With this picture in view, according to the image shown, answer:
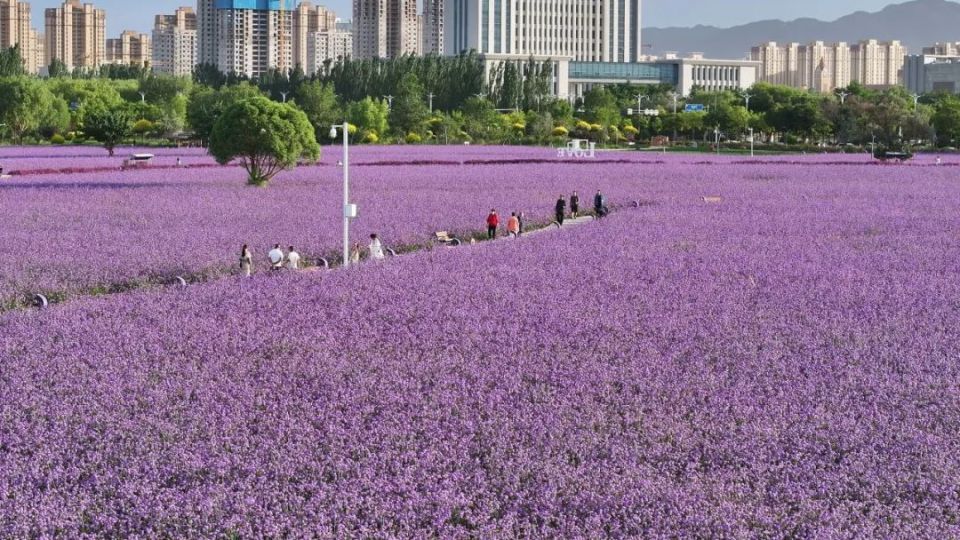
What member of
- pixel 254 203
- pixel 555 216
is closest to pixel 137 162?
pixel 254 203

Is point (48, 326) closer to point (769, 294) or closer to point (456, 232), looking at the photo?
point (769, 294)

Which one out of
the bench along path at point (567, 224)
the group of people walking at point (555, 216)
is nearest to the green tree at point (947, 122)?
the group of people walking at point (555, 216)

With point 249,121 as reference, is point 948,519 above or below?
below

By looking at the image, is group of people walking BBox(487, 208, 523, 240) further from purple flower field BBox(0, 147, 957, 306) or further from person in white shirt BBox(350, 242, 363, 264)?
person in white shirt BBox(350, 242, 363, 264)

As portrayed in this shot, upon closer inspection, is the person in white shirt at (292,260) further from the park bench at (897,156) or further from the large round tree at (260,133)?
the park bench at (897,156)

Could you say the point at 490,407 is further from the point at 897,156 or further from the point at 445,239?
the point at 897,156

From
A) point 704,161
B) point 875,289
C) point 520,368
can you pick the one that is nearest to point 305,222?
point 875,289
